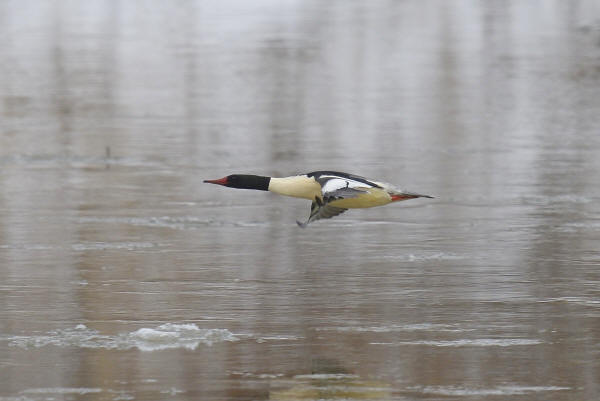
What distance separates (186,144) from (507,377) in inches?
464

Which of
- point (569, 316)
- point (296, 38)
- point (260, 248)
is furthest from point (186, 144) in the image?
point (296, 38)

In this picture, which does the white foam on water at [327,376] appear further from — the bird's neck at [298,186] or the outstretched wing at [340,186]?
the bird's neck at [298,186]

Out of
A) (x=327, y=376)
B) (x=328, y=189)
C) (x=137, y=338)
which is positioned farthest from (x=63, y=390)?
(x=328, y=189)

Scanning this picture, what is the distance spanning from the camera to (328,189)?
9195mm

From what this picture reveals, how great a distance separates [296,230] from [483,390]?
5.75 m

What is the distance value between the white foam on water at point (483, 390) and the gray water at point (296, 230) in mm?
20

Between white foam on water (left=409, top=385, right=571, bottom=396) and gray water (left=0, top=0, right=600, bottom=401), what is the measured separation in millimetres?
20

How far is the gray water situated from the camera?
8.12m

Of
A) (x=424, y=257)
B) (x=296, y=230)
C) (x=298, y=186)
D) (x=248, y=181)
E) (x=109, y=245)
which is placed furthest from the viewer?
(x=296, y=230)

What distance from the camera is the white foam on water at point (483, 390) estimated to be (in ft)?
24.7

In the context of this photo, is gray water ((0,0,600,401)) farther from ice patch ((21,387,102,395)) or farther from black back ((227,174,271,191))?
black back ((227,174,271,191))

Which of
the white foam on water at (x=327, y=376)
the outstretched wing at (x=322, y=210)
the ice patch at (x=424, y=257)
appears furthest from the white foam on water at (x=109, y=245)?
the white foam on water at (x=327, y=376)

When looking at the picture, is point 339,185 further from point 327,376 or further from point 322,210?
point 327,376

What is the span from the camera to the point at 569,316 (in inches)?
371
